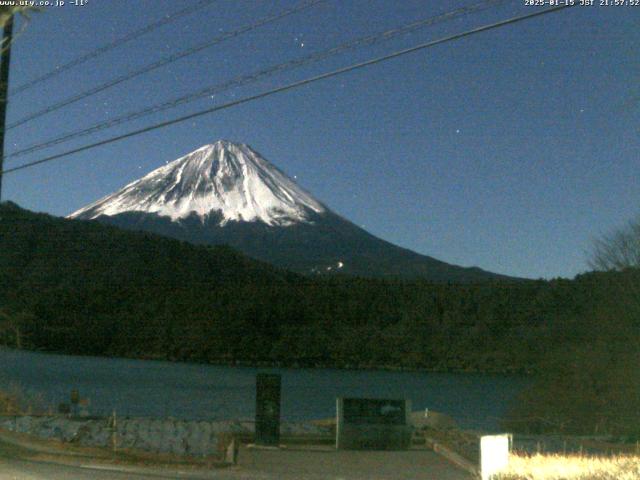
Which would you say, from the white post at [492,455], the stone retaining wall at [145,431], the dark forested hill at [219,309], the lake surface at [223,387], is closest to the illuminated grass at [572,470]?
the white post at [492,455]

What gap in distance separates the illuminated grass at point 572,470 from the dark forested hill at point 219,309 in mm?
35154

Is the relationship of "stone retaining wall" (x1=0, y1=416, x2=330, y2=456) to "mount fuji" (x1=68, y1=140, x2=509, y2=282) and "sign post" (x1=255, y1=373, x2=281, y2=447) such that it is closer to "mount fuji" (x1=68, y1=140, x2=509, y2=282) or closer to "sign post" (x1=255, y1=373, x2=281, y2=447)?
"sign post" (x1=255, y1=373, x2=281, y2=447)

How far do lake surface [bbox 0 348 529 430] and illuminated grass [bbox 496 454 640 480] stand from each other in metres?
18.8

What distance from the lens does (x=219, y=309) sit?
57469mm

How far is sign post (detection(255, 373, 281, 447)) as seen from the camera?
14812 millimetres

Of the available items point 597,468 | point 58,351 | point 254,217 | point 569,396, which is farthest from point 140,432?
point 254,217

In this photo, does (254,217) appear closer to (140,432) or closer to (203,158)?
(203,158)

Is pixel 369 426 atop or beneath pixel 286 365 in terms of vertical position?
beneath

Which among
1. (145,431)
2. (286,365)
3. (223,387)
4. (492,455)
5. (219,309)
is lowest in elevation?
(145,431)

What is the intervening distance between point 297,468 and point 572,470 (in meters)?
4.35

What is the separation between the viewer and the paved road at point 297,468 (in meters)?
10.9

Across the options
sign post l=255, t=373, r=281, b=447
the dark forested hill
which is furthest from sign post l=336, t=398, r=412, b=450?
the dark forested hill

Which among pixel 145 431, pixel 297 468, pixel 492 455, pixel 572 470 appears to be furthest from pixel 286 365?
pixel 572 470

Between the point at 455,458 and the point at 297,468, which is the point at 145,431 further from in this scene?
the point at 455,458
